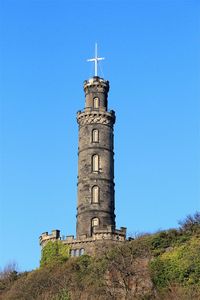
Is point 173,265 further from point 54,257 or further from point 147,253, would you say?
point 54,257

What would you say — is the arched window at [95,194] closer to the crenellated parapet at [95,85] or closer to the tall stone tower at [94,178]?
the tall stone tower at [94,178]

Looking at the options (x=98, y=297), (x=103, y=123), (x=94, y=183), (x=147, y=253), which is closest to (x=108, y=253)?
(x=147, y=253)

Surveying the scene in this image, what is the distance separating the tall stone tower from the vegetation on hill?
3.95 m

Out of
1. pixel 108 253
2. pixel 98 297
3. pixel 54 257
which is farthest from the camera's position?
pixel 54 257

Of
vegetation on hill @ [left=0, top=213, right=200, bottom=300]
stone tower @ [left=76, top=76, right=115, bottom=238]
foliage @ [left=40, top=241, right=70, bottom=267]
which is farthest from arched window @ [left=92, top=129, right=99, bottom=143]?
vegetation on hill @ [left=0, top=213, right=200, bottom=300]

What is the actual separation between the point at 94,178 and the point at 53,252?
23.2ft

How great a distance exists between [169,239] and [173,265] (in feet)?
13.9

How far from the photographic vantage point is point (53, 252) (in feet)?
207

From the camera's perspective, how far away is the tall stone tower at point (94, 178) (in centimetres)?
6222

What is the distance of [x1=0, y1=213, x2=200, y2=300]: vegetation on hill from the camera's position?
4862 cm

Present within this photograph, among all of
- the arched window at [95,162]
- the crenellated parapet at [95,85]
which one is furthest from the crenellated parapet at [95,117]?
the arched window at [95,162]

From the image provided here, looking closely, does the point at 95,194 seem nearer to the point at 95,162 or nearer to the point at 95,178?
the point at 95,178

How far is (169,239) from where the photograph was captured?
2135 inches

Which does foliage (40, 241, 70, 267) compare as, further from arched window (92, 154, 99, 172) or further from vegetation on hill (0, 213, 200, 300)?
arched window (92, 154, 99, 172)
